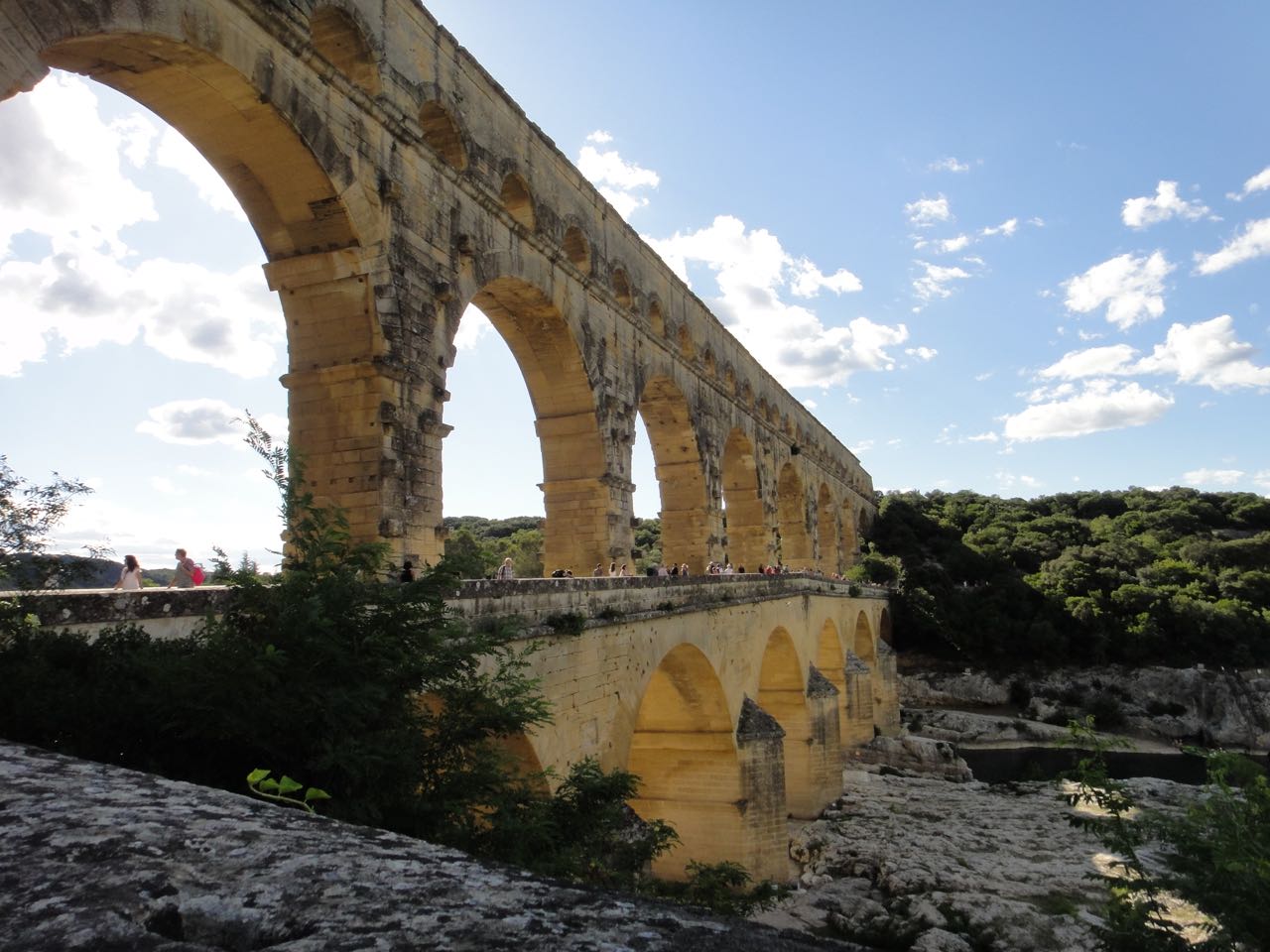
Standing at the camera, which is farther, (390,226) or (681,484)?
(681,484)

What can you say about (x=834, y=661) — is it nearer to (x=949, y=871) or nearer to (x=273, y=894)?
(x=949, y=871)

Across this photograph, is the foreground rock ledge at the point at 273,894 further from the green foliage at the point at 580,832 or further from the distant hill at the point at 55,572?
the green foliage at the point at 580,832

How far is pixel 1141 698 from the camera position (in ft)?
112

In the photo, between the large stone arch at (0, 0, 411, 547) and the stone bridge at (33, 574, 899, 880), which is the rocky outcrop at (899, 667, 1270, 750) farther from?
the large stone arch at (0, 0, 411, 547)

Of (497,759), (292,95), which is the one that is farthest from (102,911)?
(292,95)

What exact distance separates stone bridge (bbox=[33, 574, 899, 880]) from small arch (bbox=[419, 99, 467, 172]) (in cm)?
601

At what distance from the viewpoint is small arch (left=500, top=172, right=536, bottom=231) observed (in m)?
12.5

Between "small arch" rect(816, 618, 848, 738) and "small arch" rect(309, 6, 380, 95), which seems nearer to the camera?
"small arch" rect(309, 6, 380, 95)

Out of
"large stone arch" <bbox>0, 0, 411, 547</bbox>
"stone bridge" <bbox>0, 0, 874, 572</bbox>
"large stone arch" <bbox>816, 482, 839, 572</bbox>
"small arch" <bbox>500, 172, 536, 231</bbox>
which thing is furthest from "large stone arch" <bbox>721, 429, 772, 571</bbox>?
"large stone arch" <bbox>0, 0, 411, 547</bbox>

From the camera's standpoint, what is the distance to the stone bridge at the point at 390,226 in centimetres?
743

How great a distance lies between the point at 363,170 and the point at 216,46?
6.42ft

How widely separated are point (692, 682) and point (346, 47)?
1007 cm

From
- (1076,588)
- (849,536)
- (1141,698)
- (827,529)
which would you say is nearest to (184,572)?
(827,529)

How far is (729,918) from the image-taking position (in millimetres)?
1496
